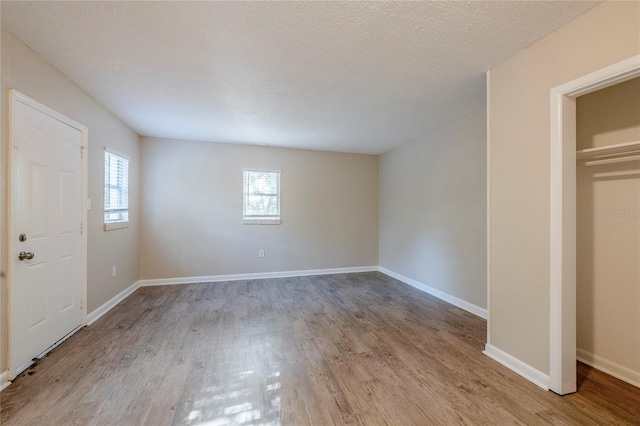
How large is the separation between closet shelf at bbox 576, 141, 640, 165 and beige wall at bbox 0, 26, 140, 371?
431 centimetres

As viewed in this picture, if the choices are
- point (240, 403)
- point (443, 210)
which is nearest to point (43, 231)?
point (240, 403)

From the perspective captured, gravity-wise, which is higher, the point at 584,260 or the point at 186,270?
the point at 584,260

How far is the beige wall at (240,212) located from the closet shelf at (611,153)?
12.2ft

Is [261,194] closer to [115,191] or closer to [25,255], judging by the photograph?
[115,191]

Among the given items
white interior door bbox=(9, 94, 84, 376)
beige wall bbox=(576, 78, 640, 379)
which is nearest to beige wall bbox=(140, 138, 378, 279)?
white interior door bbox=(9, 94, 84, 376)

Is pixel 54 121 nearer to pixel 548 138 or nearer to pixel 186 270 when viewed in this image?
pixel 186 270

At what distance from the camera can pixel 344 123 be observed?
362 centimetres

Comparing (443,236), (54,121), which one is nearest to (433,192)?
(443,236)

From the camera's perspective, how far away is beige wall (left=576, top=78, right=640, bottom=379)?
6.29 ft

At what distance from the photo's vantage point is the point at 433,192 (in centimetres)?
402

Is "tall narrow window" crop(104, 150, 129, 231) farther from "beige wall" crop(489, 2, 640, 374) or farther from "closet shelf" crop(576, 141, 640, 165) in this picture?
"closet shelf" crop(576, 141, 640, 165)

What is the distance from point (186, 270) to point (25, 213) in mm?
2745

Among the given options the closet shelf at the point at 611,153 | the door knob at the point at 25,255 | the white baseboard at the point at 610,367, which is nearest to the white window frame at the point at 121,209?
the door knob at the point at 25,255

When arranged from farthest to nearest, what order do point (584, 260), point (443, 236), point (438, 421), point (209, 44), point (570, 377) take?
1. point (443, 236)
2. point (584, 260)
3. point (209, 44)
4. point (570, 377)
5. point (438, 421)
